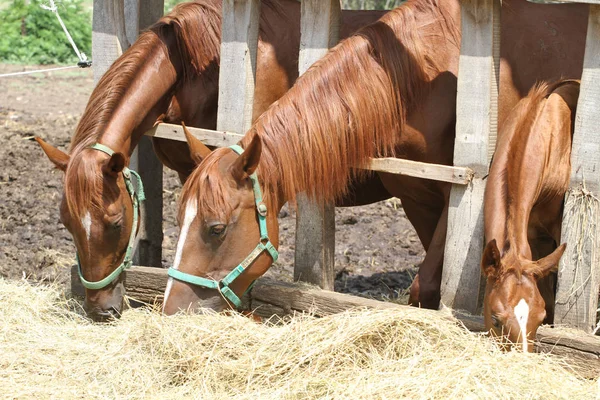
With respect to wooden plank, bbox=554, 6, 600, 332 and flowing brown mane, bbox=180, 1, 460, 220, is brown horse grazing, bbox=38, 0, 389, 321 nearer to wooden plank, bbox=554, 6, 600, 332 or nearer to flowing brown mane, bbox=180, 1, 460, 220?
flowing brown mane, bbox=180, 1, 460, 220

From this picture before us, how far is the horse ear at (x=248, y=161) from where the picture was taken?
11.6 ft

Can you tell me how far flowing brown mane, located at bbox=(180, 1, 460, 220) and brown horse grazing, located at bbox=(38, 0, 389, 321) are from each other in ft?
2.08

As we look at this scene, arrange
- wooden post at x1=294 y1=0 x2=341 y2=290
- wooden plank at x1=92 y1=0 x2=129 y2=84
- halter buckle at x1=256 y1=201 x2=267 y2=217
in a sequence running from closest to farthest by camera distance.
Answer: halter buckle at x1=256 y1=201 x2=267 y2=217
wooden post at x1=294 y1=0 x2=341 y2=290
wooden plank at x1=92 y1=0 x2=129 y2=84

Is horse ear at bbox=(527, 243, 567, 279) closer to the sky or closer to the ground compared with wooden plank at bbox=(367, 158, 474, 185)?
closer to the ground

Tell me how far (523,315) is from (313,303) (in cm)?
117

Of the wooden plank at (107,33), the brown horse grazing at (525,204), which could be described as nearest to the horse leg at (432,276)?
the brown horse grazing at (525,204)

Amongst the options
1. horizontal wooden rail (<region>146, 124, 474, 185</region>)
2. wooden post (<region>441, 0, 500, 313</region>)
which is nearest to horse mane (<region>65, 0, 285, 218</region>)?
horizontal wooden rail (<region>146, 124, 474, 185</region>)

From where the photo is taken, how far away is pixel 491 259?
3229 mm

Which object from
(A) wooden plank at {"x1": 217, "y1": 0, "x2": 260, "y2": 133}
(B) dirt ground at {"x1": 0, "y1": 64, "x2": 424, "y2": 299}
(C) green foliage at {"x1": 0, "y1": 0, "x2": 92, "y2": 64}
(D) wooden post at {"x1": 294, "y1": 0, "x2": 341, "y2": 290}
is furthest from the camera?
(C) green foliage at {"x1": 0, "y1": 0, "x2": 92, "y2": 64}

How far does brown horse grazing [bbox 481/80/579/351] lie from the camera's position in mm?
3178

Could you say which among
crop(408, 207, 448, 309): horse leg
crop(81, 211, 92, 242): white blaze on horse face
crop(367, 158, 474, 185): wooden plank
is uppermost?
crop(367, 158, 474, 185): wooden plank

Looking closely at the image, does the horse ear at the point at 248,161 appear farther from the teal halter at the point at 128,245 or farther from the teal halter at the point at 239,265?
the teal halter at the point at 128,245

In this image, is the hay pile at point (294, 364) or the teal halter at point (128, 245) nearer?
the hay pile at point (294, 364)

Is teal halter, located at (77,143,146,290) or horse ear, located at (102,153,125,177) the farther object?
teal halter, located at (77,143,146,290)
